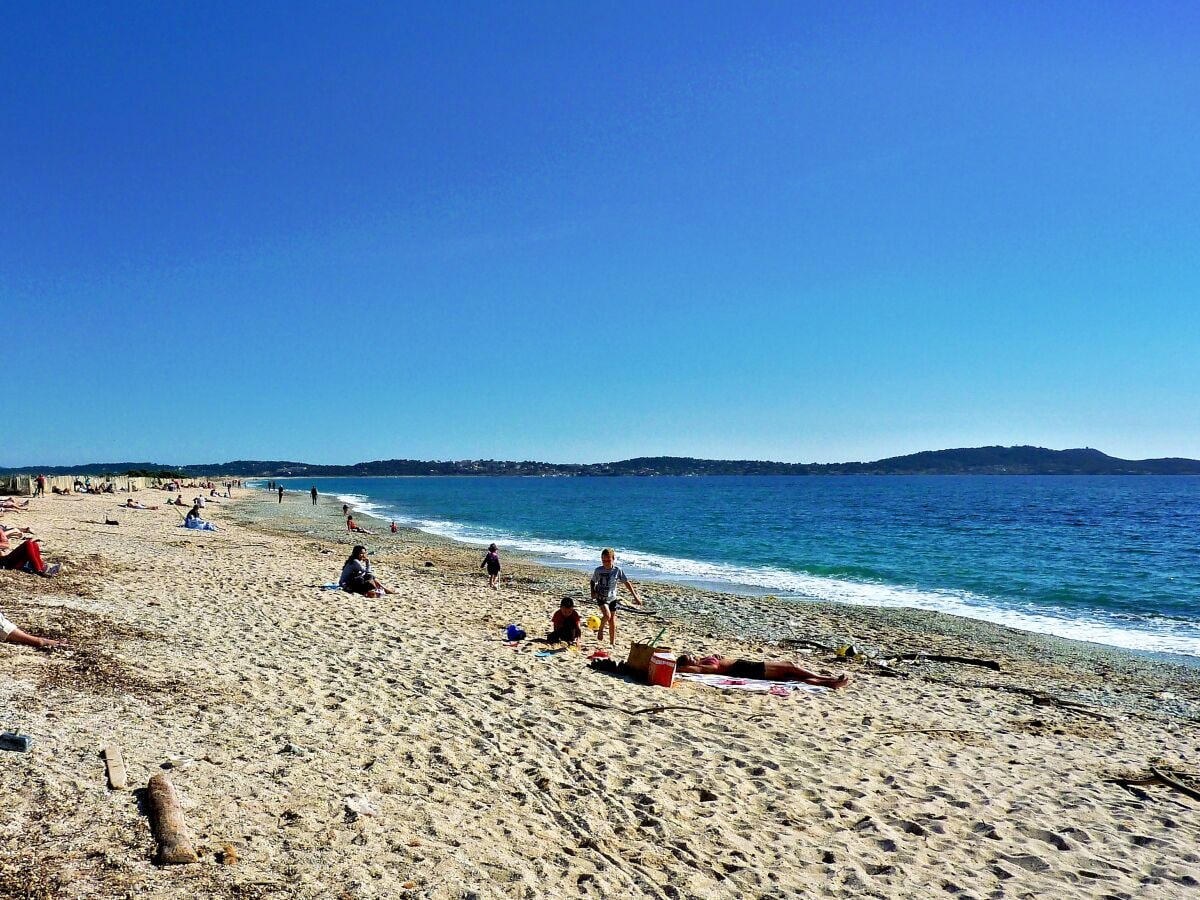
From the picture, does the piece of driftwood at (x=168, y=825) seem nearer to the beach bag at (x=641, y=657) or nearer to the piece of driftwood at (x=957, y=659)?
the beach bag at (x=641, y=657)

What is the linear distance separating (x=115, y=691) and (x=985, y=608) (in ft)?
67.4

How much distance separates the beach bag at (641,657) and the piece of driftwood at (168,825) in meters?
6.20

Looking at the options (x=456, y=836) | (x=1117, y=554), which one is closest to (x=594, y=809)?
(x=456, y=836)

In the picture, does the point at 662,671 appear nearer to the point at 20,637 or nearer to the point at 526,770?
the point at 526,770

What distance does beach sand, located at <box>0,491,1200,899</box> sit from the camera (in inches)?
183

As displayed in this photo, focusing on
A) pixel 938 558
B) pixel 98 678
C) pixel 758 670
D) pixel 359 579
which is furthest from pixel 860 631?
pixel 938 558

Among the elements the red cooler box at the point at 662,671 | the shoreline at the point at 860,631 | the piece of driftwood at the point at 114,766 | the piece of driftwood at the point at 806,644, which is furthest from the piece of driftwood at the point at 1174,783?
the piece of driftwood at the point at 114,766

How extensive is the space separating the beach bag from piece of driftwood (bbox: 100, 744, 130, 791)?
6.25 metres

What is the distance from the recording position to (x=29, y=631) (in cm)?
827

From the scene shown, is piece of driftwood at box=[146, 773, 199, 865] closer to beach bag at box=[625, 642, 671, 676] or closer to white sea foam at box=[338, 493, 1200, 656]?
beach bag at box=[625, 642, 671, 676]

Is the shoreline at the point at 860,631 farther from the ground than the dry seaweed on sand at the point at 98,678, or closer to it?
closer to it

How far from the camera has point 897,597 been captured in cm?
2188

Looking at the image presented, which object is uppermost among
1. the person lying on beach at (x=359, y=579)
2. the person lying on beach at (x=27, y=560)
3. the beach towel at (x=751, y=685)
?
the person lying on beach at (x=27, y=560)

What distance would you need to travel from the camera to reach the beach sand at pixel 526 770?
4.66 m
